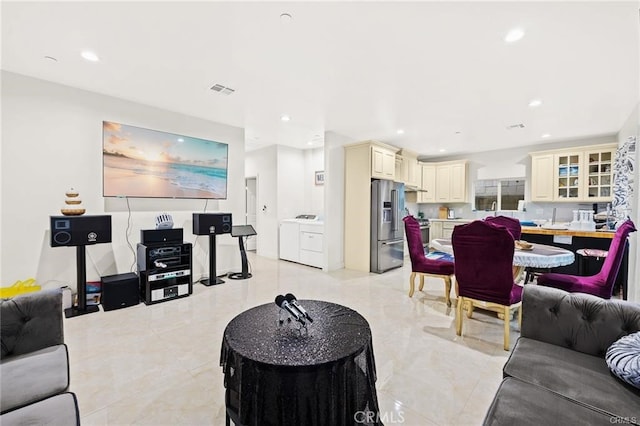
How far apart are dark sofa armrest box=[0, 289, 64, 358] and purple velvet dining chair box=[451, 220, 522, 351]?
9.89 ft

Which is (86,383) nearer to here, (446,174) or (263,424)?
(263,424)

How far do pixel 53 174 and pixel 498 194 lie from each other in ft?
26.9

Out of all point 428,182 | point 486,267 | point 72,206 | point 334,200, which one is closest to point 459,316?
point 486,267

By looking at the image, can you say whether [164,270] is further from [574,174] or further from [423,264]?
[574,174]

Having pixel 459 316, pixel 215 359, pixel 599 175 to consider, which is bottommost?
pixel 215 359

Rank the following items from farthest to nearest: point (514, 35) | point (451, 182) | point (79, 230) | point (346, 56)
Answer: point (451, 182) < point (79, 230) < point (346, 56) < point (514, 35)

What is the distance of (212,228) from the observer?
13.8 feet

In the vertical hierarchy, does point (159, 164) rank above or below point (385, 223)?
above

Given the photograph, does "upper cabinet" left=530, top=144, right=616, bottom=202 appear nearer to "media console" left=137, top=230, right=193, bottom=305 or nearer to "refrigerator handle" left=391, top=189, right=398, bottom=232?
"refrigerator handle" left=391, top=189, right=398, bottom=232

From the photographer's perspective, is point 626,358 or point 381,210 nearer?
point 626,358

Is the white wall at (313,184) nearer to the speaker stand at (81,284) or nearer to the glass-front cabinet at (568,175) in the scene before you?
the speaker stand at (81,284)

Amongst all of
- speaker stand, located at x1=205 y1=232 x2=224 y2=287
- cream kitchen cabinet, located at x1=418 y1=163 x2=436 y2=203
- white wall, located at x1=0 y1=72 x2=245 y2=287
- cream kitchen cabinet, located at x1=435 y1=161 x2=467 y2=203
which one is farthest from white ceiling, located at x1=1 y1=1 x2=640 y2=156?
cream kitchen cabinet, located at x1=418 y1=163 x2=436 y2=203

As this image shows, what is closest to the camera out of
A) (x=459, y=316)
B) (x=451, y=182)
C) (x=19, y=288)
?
(x=459, y=316)

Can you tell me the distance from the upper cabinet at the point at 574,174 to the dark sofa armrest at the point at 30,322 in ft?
24.9
